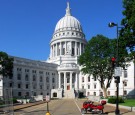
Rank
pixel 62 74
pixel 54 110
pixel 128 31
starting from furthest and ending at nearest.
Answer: pixel 62 74 < pixel 128 31 < pixel 54 110

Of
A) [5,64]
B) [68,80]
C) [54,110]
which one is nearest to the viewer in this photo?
[54,110]

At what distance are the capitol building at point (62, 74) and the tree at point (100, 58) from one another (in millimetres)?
13858

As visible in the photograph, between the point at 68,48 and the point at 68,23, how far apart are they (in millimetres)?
17040

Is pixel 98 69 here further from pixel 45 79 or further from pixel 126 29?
pixel 45 79

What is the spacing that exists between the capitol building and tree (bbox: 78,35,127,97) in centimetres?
1386

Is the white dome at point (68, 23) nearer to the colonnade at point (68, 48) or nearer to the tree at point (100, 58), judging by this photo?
the colonnade at point (68, 48)

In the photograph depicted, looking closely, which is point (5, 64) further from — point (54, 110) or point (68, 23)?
point (68, 23)

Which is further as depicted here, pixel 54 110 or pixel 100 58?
pixel 100 58

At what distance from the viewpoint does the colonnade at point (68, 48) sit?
146000 mm

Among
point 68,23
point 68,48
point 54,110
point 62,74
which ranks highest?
point 68,23

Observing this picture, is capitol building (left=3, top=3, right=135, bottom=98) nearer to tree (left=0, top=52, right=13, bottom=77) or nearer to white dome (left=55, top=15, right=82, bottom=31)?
white dome (left=55, top=15, right=82, bottom=31)

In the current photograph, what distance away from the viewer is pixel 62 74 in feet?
430

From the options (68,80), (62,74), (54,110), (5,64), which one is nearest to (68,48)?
(62,74)

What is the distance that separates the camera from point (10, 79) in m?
107
